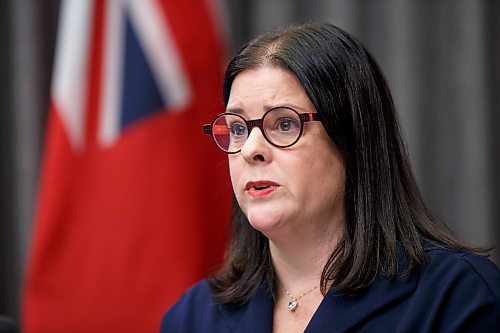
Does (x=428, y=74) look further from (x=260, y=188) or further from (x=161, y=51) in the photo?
(x=260, y=188)

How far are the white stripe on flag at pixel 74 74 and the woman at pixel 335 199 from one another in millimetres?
1078

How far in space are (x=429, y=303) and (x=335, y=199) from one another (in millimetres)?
246

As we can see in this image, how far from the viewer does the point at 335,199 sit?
4.90 feet

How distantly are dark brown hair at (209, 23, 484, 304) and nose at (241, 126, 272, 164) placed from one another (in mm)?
108

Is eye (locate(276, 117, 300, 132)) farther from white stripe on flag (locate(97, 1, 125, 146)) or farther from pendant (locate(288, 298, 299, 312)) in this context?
white stripe on flag (locate(97, 1, 125, 146))

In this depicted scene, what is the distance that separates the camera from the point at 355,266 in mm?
1471

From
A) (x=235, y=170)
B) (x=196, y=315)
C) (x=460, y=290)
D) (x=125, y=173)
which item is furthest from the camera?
(x=125, y=173)

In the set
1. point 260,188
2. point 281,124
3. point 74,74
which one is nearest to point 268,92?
point 281,124

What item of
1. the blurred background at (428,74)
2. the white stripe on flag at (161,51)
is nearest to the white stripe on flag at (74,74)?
the white stripe on flag at (161,51)

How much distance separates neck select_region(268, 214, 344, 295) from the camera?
1.50 m

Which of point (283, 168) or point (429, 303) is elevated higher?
point (283, 168)

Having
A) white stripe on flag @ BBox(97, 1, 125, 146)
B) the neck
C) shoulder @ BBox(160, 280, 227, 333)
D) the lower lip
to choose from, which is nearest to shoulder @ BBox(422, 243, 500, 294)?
the neck

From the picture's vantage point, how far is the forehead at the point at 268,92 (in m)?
1.42

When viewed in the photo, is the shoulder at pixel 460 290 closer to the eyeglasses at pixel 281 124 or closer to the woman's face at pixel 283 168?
the woman's face at pixel 283 168
